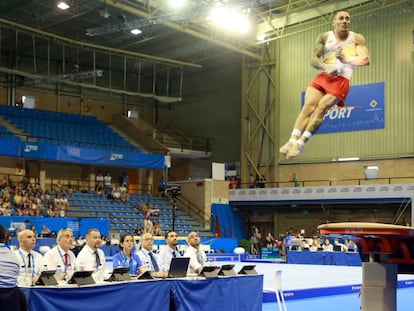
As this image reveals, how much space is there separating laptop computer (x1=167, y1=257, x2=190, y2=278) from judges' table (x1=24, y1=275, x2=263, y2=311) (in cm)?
19

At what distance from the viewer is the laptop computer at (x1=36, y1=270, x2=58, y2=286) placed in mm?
6742

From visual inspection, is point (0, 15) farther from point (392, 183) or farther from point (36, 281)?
point (36, 281)

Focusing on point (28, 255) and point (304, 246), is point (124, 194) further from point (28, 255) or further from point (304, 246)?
point (28, 255)

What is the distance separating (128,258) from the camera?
872 centimetres

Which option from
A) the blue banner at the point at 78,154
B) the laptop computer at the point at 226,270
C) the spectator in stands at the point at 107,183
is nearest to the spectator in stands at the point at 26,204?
the blue banner at the point at 78,154

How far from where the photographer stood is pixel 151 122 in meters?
38.7

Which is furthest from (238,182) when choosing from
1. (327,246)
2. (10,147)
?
(10,147)

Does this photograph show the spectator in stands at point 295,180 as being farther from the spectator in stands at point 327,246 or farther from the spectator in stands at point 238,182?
the spectator in stands at point 327,246

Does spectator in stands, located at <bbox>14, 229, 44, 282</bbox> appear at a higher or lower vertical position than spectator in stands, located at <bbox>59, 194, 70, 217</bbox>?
lower

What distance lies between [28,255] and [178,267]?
2094 millimetres

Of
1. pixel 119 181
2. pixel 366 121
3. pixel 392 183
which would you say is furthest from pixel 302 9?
pixel 119 181

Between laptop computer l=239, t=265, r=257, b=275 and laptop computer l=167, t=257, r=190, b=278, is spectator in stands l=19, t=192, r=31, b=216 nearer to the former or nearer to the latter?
laptop computer l=239, t=265, r=257, b=275

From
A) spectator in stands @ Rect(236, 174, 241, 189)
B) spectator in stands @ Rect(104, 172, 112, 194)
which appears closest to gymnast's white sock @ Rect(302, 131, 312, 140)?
spectator in stands @ Rect(104, 172, 112, 194)

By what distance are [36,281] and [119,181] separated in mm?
28367
